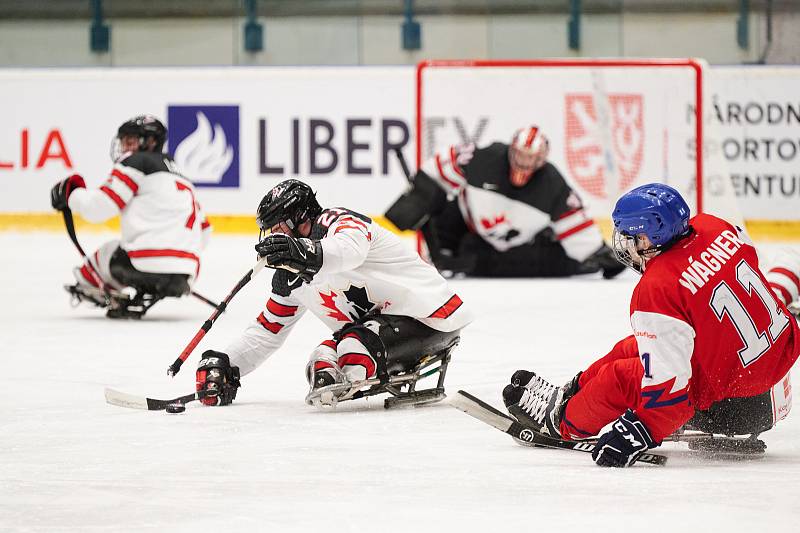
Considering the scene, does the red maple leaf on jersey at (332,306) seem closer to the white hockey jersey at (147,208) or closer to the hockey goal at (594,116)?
the white hockey jersey at (147,208)

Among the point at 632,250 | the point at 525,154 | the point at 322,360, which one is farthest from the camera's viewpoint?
the point at 525,154

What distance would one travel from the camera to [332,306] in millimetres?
3982

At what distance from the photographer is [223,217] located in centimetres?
932

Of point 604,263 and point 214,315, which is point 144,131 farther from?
point 604,263

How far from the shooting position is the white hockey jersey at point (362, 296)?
390cm

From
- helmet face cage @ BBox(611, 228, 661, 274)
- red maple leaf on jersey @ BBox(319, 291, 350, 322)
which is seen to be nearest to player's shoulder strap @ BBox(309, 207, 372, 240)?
red maple leaf on jersey @ BBox(319, 291, 350, 322)

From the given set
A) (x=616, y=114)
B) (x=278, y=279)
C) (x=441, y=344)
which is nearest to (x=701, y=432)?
(x=441, y=344)

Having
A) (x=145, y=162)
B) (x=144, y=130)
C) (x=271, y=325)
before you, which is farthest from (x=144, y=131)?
(x=271, y=325)

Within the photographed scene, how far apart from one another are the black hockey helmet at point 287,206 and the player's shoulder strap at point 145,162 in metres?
→ 2.56

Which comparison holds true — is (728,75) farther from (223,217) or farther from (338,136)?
(223,217)

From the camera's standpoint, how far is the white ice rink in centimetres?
257

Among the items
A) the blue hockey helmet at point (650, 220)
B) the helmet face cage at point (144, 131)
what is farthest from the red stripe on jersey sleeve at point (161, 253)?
the blue hockey helmet at point (650, 220)

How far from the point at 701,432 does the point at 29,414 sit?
5.92 feet

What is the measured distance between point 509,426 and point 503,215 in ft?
15.9
